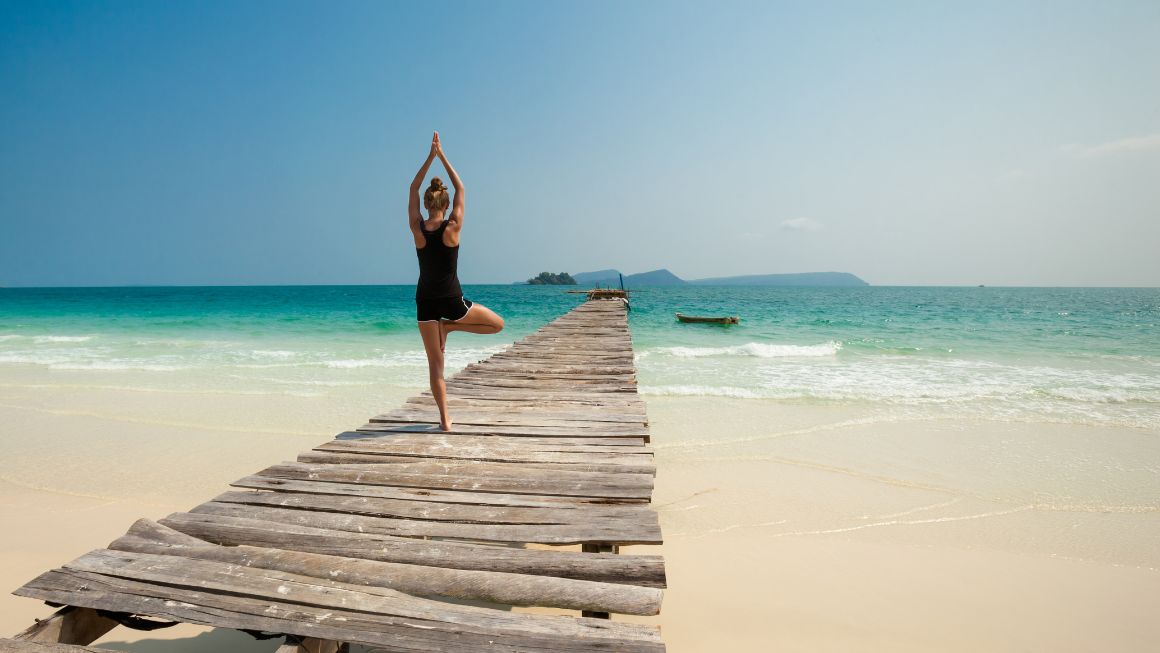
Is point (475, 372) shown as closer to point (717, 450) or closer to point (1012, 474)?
point (717, 450)

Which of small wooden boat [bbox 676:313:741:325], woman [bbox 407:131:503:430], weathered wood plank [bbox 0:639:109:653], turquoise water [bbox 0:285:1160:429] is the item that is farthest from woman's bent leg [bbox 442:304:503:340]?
small wooden boat [bbox 676:313:741:325]

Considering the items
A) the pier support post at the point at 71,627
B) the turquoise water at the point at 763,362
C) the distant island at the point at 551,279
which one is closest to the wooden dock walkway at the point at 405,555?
the pier support post at the point at 71,627

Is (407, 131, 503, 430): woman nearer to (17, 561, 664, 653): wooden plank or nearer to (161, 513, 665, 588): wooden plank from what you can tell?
(161, 513, 665, 588): wooden plank

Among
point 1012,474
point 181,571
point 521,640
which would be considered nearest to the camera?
point 521,640

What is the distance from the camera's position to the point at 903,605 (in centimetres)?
406

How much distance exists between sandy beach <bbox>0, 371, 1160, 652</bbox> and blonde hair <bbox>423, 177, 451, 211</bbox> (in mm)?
3235

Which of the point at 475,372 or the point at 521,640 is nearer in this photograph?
the point at 521,640

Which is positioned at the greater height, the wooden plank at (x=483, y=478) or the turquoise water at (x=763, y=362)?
the wooden plank at (x=483, y=478)

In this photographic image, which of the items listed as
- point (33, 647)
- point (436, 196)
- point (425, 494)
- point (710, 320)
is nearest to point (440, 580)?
point (425, 494)

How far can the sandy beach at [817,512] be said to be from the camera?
382cm

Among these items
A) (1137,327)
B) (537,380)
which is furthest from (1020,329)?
(537,380)

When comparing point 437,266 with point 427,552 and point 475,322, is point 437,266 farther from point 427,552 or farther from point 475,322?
point 427,552

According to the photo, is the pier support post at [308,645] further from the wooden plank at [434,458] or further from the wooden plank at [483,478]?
the wooden plank at [434,458]

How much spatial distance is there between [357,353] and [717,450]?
15.2 metres
